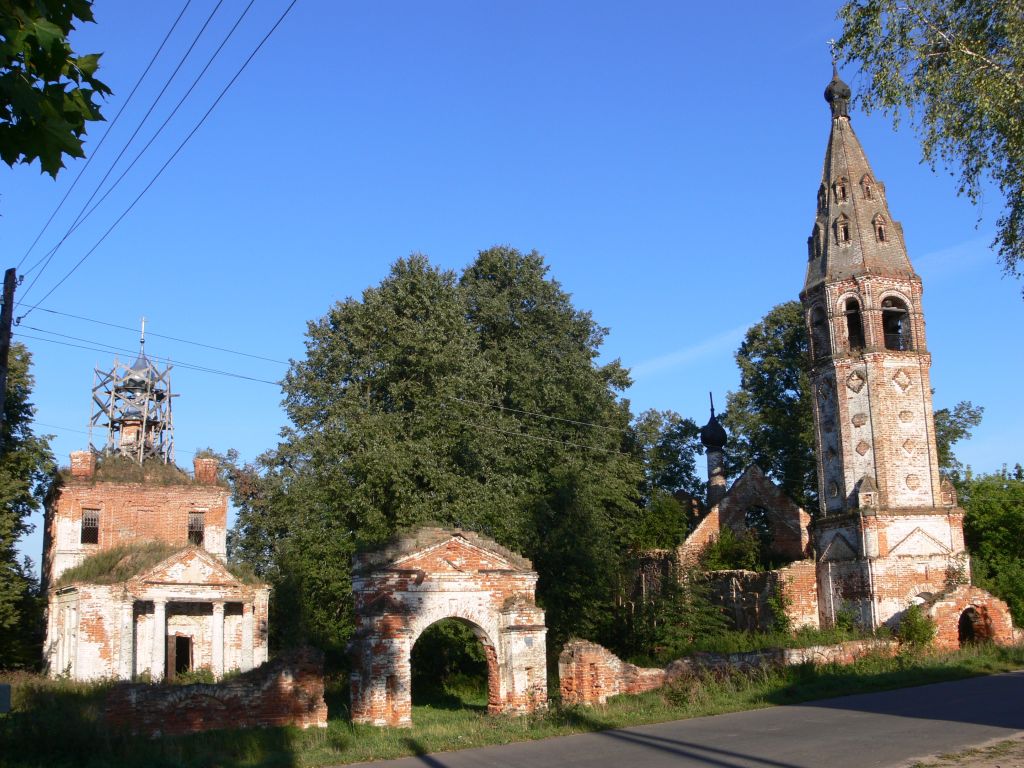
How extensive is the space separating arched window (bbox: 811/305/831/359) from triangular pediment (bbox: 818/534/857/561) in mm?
5822

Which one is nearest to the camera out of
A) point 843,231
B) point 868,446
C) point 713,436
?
point 868,446

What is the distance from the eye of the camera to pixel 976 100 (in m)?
14.2

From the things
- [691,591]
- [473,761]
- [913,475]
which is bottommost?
[473,761]

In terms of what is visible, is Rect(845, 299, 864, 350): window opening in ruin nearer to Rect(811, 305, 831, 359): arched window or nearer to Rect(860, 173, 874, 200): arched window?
Rect(811, 305, 831, 359): arched window

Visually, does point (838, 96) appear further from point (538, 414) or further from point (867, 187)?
point (538, 414)

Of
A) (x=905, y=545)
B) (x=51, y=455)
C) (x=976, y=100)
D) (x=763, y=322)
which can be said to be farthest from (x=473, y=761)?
(x=763, y=322)

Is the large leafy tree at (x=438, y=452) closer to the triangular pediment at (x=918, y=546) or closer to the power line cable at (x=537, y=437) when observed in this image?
the power line cable at (x=537, y=437)

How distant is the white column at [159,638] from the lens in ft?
97.1

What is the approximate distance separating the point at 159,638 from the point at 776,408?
27.2 m

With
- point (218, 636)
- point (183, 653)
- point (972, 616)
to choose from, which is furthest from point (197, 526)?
point (972, 616)

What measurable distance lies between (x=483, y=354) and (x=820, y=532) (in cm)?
1341

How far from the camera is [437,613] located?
1839 cm

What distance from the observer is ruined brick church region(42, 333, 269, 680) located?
29.5 m

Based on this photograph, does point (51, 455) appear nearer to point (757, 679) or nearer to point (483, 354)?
point (483, 354)
